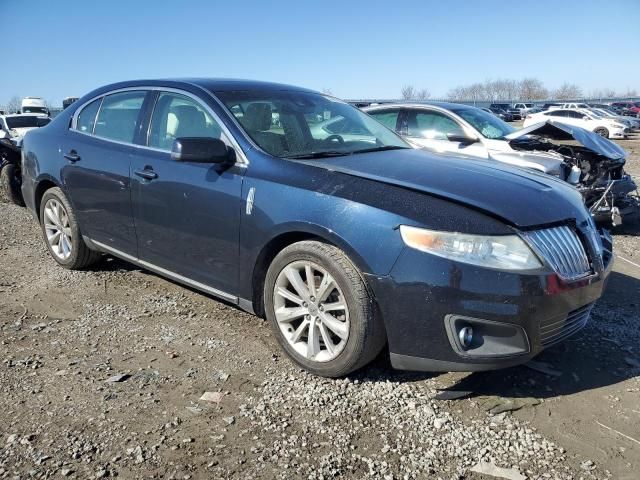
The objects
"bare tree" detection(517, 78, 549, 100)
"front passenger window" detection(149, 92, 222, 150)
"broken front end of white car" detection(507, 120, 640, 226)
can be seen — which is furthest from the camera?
"bare tree" detection(517, 78, 549, 100)

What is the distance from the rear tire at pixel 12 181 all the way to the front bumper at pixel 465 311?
551 centimetres

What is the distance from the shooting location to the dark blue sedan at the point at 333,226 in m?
2.69

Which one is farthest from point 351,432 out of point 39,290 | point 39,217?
point 39,217

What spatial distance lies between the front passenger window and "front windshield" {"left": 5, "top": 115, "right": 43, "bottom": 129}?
18.1 meters

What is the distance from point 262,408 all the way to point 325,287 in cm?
72

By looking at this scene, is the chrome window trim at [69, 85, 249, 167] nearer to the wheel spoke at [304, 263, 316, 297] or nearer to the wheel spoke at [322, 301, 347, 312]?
the wheel spoke at [304, 263, 316, 297]

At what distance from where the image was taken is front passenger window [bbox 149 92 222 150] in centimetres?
375

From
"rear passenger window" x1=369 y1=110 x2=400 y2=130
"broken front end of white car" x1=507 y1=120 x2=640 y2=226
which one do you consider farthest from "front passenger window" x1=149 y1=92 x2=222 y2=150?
"rear passenger window" x1=369 y1=110 x2=400 y2=130

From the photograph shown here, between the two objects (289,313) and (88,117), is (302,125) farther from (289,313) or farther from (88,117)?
→ (88,117)

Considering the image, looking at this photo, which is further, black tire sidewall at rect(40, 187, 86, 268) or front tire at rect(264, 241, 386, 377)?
black tire sidewall at rect(40, 187, 86, 268)

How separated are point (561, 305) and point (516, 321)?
296mm

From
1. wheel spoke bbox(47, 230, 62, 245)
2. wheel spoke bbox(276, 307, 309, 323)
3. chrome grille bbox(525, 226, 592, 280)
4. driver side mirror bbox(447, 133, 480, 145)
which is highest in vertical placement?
driver side mirror bbox(447, 133, 480, 145)

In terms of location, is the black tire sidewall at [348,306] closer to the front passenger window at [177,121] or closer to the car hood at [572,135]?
the front passenger window at [177,121]

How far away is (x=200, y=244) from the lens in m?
3.64
